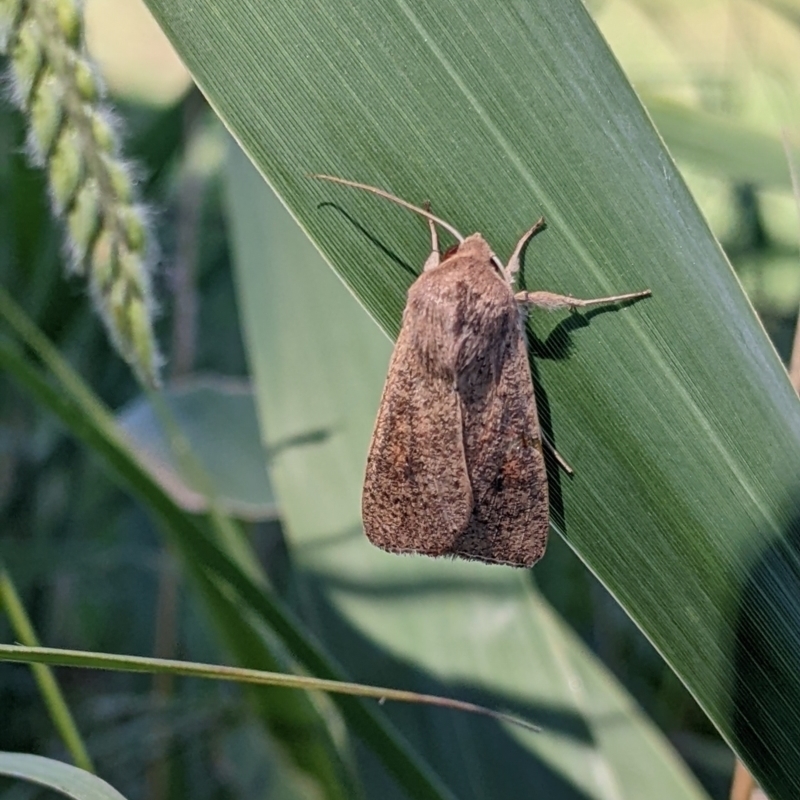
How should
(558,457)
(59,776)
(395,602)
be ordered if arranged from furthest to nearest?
1. (395,602)
2. (558,457)
3. (59,776)

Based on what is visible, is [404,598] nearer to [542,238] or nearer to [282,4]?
[542,238]

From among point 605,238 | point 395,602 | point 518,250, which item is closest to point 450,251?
point 518,250

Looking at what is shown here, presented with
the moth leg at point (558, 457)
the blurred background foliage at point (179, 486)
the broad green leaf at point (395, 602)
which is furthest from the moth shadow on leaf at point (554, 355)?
the blurred background foliage at point (179, 486)

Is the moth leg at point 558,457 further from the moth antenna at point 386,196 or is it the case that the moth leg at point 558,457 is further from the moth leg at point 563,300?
the moth antenna at point 386,196

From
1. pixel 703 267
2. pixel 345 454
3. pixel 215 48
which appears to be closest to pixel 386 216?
pixel 215 48

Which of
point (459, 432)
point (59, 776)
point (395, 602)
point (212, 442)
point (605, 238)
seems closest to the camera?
point (59, 776)

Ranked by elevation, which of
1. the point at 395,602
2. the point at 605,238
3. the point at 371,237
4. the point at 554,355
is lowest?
the point at 395,602

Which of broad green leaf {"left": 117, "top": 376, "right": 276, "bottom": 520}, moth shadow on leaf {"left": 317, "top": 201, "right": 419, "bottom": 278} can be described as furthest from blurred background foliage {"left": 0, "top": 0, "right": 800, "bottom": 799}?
moth shadow on leaf {"left": 317, "top": 201, "right": 419, "bottom": 278}

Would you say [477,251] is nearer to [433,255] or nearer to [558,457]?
[433,255]
